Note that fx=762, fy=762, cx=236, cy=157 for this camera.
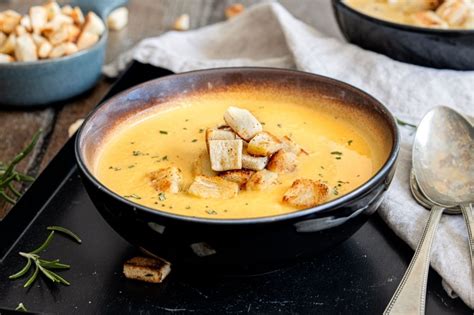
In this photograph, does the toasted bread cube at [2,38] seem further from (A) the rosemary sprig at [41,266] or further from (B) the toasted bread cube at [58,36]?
(A) the rosemary sprig at [41,266]

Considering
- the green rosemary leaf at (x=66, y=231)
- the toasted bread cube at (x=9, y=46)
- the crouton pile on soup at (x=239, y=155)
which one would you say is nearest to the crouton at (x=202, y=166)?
the crouton pile on soup at (x=239, y=155)

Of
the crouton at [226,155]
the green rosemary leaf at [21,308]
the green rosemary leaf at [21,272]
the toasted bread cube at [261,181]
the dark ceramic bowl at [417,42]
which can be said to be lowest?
the green rosemary leaf at [21,272]

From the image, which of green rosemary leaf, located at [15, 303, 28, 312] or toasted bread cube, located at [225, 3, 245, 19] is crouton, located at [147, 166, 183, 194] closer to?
green rosemary leaf, located at [15, 303, 28, 312]

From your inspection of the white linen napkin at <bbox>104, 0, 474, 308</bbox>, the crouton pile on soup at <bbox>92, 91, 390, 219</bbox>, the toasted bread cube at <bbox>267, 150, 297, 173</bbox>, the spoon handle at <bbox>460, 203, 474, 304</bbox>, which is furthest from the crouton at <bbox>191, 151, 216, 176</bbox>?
the spoon handle at <bbox>460, 203, 474, 304</bbox>

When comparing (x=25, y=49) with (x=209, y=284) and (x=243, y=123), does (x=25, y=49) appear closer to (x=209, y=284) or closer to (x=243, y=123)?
(x=243, y=123)

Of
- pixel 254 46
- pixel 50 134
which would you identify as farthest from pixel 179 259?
pixel 254 46

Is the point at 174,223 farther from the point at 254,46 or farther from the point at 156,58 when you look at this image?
the point at 254,46
